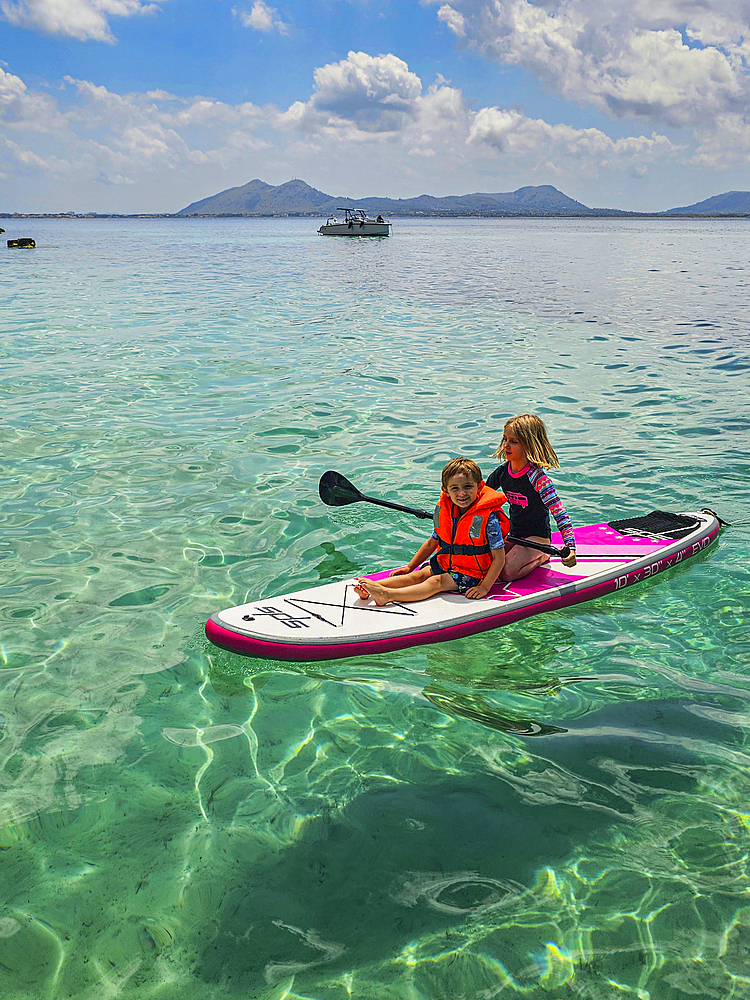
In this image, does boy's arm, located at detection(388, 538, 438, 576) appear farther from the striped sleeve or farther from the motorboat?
the motorboat

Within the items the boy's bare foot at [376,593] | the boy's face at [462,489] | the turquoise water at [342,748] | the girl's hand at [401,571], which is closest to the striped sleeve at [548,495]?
the boy's face at [462,489]

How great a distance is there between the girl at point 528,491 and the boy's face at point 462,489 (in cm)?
59

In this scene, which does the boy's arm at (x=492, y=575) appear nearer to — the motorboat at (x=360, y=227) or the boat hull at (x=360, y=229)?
the motorboat at (x=360, y=227)

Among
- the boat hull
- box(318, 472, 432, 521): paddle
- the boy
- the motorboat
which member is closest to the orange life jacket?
the boy

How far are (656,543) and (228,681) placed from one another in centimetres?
424

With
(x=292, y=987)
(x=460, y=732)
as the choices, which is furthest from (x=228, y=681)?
(x=292, y=987)

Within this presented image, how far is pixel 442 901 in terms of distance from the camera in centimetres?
357

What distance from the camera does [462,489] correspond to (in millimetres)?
5762

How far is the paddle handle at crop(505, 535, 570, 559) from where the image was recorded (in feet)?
20.7

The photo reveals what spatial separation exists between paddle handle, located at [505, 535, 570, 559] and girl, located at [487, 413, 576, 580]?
5cm

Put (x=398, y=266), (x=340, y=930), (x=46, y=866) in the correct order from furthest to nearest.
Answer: (x=398, y=266)
(x=46, y=866)
(x=340, y=930)

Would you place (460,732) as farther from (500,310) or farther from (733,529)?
(500,310)

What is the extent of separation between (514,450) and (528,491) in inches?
15.4

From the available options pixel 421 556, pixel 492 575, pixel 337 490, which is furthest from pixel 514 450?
pixel 337 490
